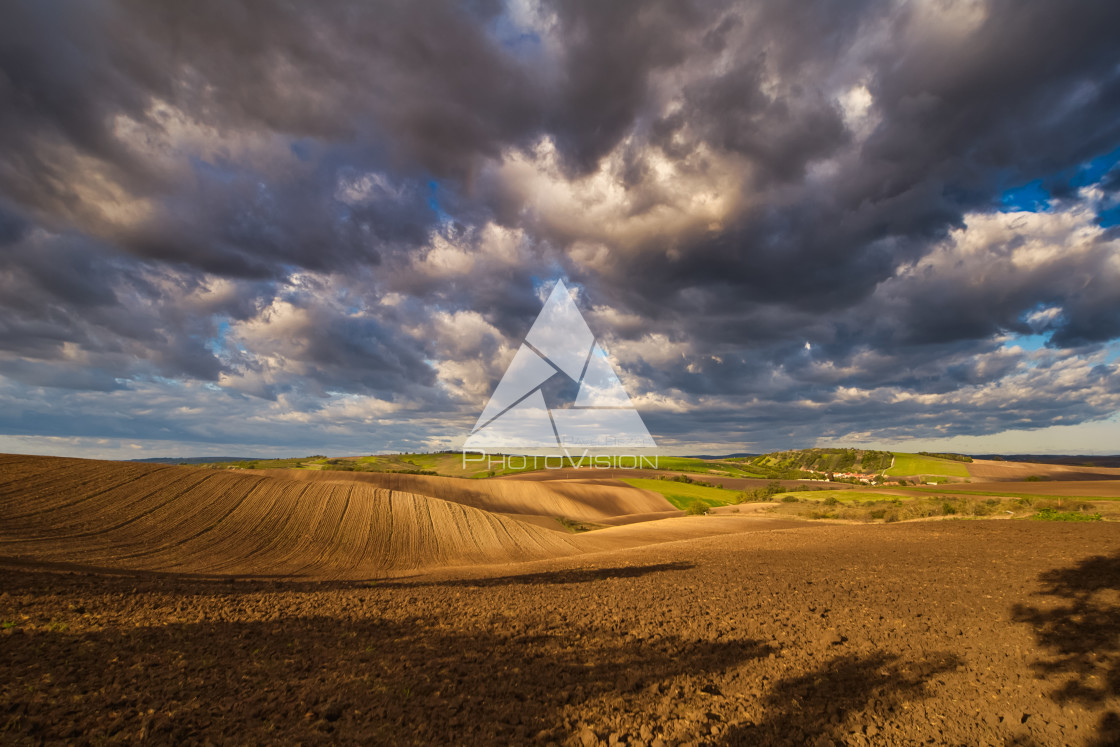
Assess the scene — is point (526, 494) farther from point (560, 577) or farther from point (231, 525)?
point (560, 577)

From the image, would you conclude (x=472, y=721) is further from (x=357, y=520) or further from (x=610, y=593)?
(x=357, y=520)

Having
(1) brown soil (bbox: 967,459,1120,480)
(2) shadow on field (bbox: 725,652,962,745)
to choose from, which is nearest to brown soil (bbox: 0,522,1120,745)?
(2) shadow on field (bbox: 725,652,962,745)

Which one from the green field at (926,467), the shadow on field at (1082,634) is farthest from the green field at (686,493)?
the shadow on field at (1082,634)

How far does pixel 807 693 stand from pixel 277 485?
5367 centimetres

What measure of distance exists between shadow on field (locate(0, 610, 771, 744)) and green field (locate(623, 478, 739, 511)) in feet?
295

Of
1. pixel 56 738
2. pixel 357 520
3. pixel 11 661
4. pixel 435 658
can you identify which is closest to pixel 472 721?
pixel 435 658

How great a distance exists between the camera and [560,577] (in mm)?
23438

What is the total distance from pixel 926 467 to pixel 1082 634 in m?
163

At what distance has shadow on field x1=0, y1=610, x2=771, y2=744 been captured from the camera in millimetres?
7332

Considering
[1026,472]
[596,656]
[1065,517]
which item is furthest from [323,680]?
[1026,472]

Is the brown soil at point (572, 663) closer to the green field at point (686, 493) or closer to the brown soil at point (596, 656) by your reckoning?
the brown soil at point (596, 656)

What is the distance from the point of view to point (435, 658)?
1070cm

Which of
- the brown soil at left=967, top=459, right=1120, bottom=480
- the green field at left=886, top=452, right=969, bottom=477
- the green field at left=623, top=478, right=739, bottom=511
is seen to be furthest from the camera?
the green field at left=886, top=452, right=969, bottom=477

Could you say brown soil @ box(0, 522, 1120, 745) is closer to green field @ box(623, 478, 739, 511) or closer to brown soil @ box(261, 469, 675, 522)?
brown soil @ box(261, 469, 675, 522)
